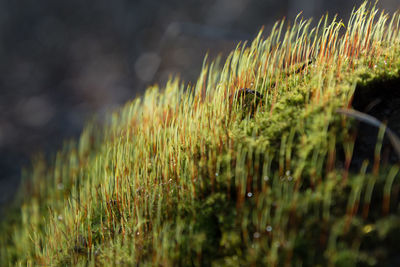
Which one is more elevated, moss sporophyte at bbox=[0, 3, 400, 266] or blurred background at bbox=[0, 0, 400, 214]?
A: blurred background at bbox=[0, 0, 400, 214]

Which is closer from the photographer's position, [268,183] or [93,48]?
[268,183]

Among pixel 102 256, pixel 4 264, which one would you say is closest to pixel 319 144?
pixel 102 256

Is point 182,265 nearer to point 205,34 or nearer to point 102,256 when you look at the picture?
point 102,256

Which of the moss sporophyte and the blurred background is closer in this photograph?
the moss sporophyte

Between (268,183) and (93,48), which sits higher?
(93,48)
